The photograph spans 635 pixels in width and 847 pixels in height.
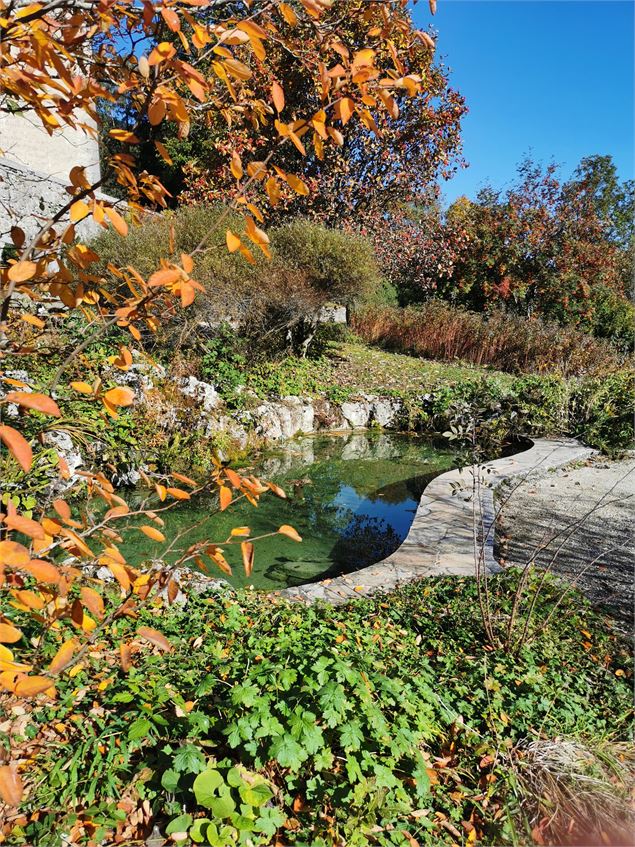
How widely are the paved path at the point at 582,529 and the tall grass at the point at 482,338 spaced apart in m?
5.92

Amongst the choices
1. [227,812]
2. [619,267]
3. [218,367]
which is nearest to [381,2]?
[227,812]

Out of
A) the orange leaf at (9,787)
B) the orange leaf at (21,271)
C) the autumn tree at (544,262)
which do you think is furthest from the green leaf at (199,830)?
the autumn tree at (544,262)

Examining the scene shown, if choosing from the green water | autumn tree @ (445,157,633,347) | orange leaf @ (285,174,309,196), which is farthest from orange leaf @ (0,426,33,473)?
autumn tree @ (445,157,633,347)

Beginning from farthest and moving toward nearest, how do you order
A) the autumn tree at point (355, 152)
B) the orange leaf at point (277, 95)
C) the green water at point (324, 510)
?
the autumn tree at point (355, 152)
the green water at point (324, 510)
the orange leaf at point (277, 95)

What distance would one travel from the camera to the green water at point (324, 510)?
4594mm

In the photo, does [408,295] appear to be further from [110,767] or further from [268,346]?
[110,767]

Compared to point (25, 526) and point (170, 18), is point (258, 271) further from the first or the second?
point (25, 526)

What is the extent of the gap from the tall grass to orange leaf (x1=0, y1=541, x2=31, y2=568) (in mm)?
12464

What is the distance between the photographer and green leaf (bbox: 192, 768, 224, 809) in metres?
1.57

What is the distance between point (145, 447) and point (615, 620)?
491 cm

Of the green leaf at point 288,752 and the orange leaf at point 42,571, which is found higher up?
the orange leaf at point 42,571

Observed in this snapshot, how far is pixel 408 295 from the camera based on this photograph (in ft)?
58.8

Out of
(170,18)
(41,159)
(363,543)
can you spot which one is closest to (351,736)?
(170,18)

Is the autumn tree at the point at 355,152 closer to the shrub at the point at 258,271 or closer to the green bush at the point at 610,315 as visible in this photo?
the shrub at the point at 258,271
